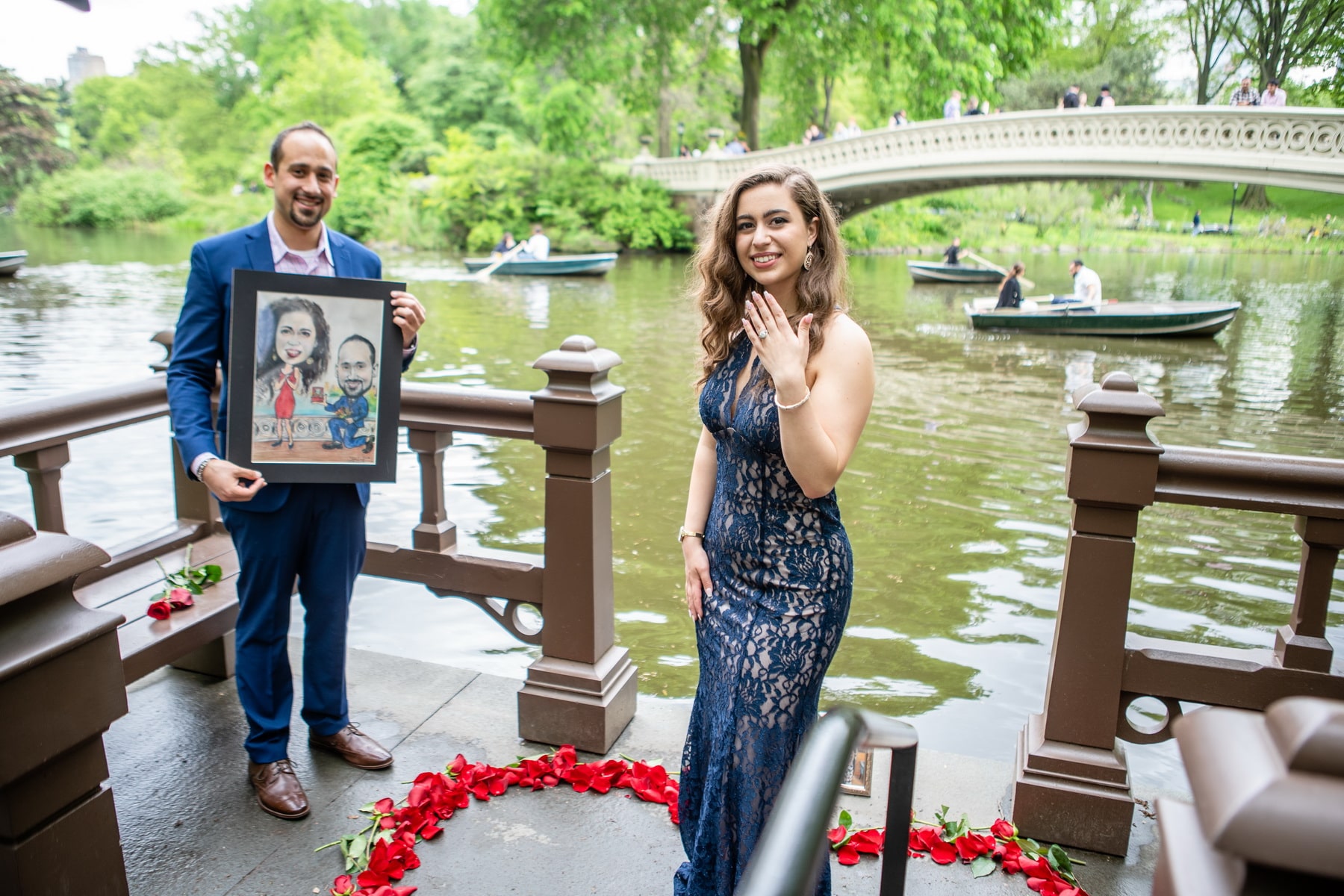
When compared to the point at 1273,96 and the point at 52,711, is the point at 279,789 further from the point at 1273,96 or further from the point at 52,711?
the point at 1273,96

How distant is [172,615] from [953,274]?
2572cm

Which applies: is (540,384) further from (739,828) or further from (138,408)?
(739,828)

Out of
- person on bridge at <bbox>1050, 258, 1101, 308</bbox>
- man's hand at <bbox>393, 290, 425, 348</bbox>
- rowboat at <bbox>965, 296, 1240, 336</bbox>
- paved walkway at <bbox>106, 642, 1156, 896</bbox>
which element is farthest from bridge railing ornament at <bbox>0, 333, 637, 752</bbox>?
person on bridge at <bbox>1050, 258, 1101, 308</bbox>

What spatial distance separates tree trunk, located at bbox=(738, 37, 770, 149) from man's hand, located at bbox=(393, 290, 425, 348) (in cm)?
3104

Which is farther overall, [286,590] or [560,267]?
[560,267]

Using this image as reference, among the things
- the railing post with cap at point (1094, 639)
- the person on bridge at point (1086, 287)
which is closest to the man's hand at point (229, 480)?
the railing post with cap at point (1094, 639)

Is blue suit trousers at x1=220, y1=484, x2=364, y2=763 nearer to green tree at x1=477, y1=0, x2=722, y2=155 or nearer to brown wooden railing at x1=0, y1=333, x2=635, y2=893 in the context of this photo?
brown wooden railing at x1=0, y1=333, x2=635, y2=893

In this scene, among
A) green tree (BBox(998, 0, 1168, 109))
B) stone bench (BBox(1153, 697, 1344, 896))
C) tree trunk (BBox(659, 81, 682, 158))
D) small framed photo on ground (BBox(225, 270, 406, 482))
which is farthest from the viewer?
tree trunk (BBox(659, 81, 682, 158))

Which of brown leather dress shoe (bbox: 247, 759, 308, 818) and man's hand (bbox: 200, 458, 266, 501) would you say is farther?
brown leather dress shoe (bbox: 247, 759, 308, 818)

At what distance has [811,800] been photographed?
36.7 inches

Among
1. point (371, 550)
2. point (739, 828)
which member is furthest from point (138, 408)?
point (739, 828)

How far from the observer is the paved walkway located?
2.63m

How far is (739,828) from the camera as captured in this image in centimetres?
221

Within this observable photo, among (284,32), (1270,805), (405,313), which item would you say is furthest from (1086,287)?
(284,32)
